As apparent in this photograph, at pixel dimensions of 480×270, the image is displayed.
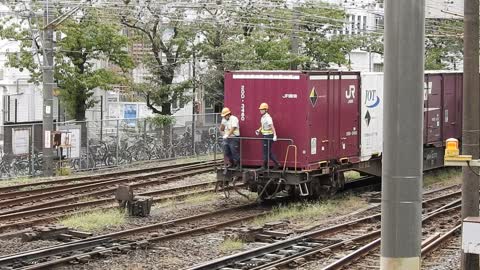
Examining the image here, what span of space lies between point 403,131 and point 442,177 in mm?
21799

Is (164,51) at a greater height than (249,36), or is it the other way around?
(249,36)

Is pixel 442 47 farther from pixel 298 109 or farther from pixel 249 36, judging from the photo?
pixel 298 109

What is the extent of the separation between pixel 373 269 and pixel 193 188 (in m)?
11.5

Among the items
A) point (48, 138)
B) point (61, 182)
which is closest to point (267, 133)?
point (61, 182)

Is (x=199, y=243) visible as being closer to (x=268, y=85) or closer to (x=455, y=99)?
(x=268, y=85)

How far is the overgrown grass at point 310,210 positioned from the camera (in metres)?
17.8

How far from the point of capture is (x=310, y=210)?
61.9ft

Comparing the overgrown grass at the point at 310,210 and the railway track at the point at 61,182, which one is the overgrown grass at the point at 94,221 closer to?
the overgrown grass at the point at 310,210

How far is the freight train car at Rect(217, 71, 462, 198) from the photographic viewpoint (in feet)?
61.7

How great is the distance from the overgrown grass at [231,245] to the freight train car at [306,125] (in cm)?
450

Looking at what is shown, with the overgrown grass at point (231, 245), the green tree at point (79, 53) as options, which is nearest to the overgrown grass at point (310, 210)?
the overgrown grass at point (231, 245)

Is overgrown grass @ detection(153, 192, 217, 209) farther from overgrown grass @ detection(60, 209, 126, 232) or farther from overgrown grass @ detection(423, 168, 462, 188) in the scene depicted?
overgrown grass @ detection(423, 168, 462, 188)

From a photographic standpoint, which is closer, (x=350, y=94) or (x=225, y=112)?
(x=225, y=112)

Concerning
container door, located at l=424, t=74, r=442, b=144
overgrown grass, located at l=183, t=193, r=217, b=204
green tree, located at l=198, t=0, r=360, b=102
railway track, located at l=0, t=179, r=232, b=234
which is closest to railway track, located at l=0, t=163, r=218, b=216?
railway track, located at l=0, t=179, r=232, b=234
